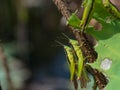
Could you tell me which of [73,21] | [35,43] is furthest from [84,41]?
[35,43]

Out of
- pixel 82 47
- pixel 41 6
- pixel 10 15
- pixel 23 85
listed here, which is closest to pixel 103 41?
pixel 82 47

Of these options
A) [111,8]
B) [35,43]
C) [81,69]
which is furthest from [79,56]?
[35,43]

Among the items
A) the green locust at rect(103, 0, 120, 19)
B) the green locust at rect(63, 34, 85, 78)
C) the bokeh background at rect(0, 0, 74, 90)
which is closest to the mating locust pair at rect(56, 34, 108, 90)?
the green locust at rect(63, 34, 85, 78)

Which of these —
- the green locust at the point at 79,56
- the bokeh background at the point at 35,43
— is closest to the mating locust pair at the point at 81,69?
the green locust at the point at 79,56

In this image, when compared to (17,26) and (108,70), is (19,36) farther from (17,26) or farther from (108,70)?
(108,70)

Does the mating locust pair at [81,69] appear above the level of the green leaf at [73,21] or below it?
below

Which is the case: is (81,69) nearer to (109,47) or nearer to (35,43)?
(109,47)

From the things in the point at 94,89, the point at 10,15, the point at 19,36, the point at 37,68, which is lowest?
the point at 37,68

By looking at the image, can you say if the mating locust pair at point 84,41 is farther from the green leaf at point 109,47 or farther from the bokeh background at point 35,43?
the bokeh background at point 35,43

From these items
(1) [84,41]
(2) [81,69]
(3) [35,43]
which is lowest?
(3) [35,43]

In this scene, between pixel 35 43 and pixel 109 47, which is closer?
pixel 109 47

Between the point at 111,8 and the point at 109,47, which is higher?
the point at 111,8
